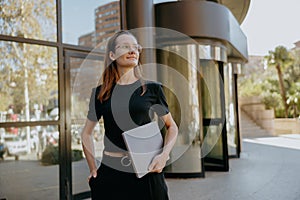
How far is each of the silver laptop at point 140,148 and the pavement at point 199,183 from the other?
2.55 metres

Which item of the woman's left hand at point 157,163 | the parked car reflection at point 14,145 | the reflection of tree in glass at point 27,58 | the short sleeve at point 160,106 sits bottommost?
the parked car reflection at point 14,145

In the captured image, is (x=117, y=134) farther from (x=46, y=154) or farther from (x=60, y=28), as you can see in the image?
(x=60, y=28)

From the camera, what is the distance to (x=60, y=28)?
345 cm

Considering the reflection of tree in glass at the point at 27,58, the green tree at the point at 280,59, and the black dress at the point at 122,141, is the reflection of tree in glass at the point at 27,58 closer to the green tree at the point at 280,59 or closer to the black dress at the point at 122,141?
the black dress at the point at 122,141

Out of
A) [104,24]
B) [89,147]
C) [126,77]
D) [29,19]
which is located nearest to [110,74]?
[126,77]

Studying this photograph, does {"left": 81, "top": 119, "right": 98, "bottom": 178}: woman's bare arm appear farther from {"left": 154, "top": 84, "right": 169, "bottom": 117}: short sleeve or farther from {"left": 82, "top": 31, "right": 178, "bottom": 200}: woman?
{"left": 154, "top": 84, "right": 169, "bottom": 117}: short sleeve

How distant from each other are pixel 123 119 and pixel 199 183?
134 inches

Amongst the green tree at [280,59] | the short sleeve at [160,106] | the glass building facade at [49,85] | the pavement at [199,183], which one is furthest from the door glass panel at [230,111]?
the green tree at [280,59]

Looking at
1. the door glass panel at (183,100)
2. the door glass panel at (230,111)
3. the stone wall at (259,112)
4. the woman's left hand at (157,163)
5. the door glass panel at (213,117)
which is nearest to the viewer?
the woman's left hand at (157,163)

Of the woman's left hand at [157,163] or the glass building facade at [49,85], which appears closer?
the woman's left hand at [157,163]

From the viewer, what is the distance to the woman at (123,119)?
111 centimetres

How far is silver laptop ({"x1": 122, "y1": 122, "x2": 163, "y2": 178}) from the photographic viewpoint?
3.52 feet

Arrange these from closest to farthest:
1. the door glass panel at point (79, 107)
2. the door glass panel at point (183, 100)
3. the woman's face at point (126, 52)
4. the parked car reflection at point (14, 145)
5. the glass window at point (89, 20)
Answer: the woman's face at point (126, 52) → the parked car reflection at point (14, 145) → the door glass panel at point (79, 107) → the glass window at point (89, 20) → the door glass panel at point (183, 100)

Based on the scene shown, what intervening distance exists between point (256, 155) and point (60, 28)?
554 centimetres
